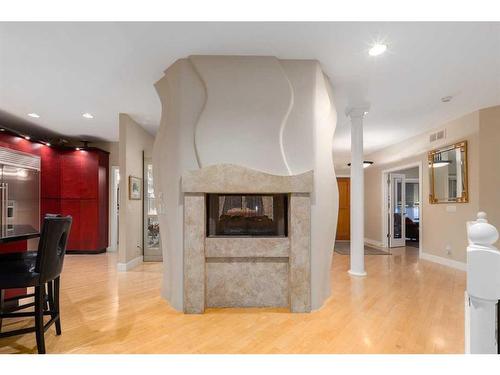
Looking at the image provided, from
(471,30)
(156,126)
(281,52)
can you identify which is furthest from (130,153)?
(471,30)

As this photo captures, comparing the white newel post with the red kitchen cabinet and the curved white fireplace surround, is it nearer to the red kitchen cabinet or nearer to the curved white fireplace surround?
the curved white fireplace surround

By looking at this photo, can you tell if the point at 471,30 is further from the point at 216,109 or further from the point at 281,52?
the point at 216,109

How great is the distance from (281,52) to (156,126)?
3319mm

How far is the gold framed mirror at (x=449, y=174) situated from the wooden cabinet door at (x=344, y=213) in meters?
4.10

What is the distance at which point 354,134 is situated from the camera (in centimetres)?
431

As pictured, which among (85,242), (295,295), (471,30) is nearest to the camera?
(471,30)

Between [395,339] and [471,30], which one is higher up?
[471,30]

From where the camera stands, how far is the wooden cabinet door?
30.7ft

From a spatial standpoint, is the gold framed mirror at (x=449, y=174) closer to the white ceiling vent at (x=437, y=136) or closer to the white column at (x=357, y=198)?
the white ceiling vent at (x=437, y=136)

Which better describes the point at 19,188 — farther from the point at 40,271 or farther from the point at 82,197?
the point at 40,271

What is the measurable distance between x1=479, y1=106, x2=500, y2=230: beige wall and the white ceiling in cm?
27

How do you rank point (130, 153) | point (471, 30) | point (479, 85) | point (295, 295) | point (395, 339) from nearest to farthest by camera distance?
point (395, 339)
point (471, 30)
point (295, 295)
point (479, 85)
point (130, 153)

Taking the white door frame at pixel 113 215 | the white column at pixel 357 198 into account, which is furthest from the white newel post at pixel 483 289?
the white door frame at pixel 113 215

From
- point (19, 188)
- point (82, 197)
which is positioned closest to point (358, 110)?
point (82, 197)
